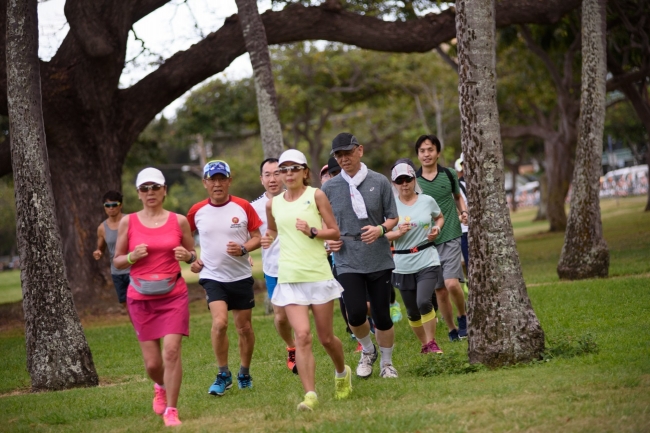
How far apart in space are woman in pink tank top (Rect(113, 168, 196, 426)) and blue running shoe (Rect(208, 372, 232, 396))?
1134mm

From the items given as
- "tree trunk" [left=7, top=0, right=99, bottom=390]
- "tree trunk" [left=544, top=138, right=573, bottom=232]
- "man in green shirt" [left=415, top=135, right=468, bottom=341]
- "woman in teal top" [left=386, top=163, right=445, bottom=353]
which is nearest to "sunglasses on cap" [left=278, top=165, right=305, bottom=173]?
"woman in teal top" [left=386, top=163, right=445, bottom=353]

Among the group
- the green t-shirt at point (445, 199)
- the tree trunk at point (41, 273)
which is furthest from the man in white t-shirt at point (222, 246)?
the green t-shirt at point (445, 199)

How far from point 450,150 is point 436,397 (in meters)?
47.1

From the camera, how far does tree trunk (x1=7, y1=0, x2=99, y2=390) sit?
34.4 feet

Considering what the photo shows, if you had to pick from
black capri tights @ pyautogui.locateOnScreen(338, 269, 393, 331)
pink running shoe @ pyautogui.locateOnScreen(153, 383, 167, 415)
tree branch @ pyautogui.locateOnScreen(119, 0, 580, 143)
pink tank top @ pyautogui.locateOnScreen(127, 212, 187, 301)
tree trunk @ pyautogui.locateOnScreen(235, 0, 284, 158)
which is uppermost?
tree branch @ pyautogui.locateOnScreen(119, 0, 580, 143)

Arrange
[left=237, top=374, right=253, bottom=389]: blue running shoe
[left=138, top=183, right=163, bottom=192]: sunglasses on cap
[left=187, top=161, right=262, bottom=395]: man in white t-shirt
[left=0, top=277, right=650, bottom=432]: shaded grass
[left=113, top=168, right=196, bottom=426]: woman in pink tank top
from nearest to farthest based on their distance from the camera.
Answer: [left=0, top=277, right=650, bottom=432]: shaded grass
[left=113, top=168, right=196, bottom=426]: woman in pink tank top
[left=138, top=183, right=163, bottom=192]: sunglasses on cap
[left=187, top=161, right=262, bottom=395]: man in white t-shirt
[left=237, top=374, right=253, bottom=389]: blue running shoe

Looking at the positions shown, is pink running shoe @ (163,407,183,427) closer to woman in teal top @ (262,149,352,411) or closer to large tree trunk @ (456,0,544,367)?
woman in teal top @ (262,149,352,411)

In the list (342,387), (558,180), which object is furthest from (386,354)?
(558,180)

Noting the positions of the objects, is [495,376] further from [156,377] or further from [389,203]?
[156,377]

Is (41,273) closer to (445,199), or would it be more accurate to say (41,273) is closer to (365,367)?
(365,367)

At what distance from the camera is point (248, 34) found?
1628 centimetres

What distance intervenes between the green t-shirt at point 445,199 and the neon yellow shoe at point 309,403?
4153 mm

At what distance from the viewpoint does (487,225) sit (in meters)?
8.69

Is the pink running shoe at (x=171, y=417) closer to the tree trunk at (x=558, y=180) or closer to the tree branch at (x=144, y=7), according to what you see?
the tree branch at (x=144, y=7)
